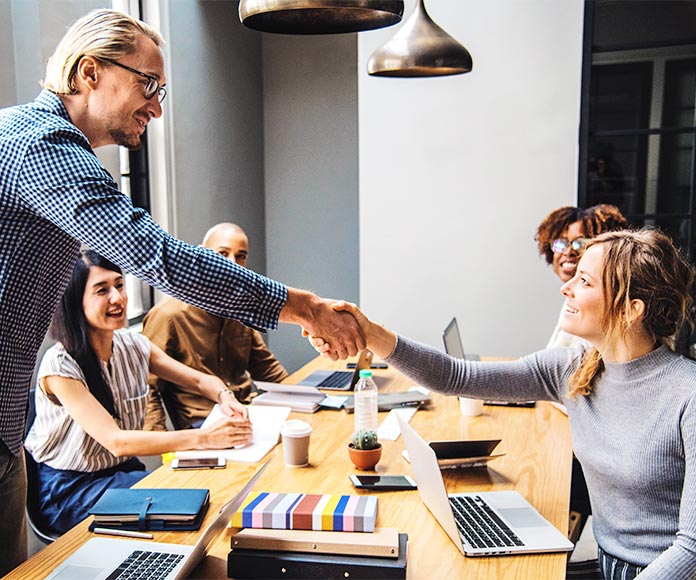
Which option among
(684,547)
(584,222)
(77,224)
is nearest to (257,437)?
(77,224)

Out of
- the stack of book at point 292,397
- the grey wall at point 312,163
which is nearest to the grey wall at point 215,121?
the grey wall at point 312,163

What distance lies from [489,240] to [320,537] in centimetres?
294

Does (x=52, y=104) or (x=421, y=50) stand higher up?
(x=421, y=50)

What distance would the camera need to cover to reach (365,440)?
1.83 m

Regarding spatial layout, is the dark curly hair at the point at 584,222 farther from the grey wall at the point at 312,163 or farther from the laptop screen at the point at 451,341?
the grey wall at the point at 312,163

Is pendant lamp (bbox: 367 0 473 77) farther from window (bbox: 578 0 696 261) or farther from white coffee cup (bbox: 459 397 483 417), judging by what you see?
window (bbox: 578 0 696 261)

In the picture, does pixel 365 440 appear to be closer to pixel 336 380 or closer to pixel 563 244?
pixel 336 380

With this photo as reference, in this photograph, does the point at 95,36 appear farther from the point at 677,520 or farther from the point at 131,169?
the point at 131,169

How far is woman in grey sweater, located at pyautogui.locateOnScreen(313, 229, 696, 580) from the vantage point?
1.50 m

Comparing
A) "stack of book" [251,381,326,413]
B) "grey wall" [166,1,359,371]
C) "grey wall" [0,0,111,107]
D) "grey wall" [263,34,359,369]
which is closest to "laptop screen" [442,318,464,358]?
"stack of book" [251,381,326,413]

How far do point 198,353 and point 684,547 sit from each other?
206 centimetres

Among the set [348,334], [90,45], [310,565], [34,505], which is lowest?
[34,505]

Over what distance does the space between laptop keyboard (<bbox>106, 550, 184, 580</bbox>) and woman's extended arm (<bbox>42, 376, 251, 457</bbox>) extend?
611 millimetres

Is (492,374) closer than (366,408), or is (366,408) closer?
(492,374)
